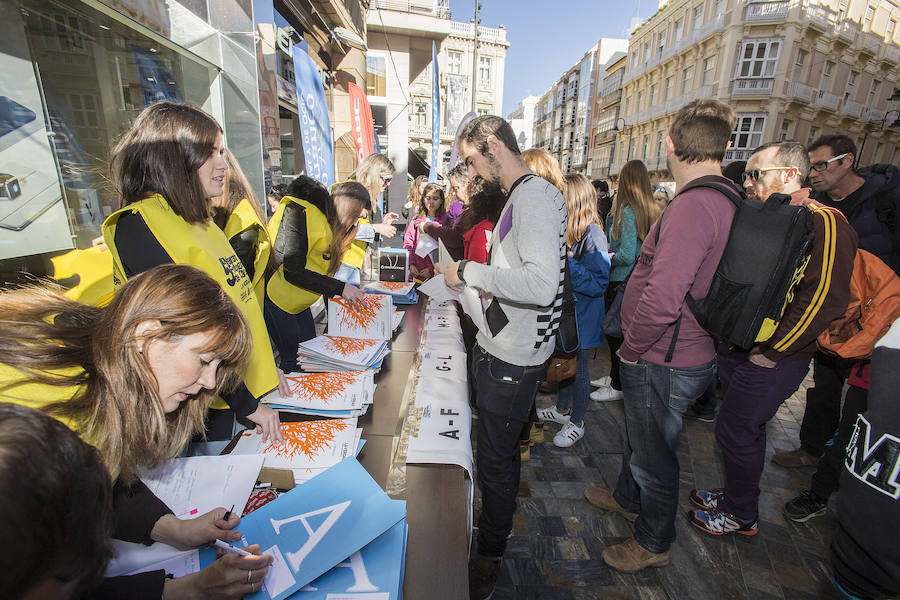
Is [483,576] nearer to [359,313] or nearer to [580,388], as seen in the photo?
[359,313]

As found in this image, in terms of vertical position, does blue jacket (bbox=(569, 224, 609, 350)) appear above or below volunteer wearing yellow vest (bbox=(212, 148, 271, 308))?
below

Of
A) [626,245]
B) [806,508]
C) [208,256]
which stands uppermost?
[208,256]

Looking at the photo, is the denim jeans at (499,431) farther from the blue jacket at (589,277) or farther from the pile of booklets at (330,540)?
the blue jacket at (589,277)

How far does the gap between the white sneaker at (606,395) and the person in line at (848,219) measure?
1071 mm

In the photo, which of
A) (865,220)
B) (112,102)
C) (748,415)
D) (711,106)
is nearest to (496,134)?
(711,106)

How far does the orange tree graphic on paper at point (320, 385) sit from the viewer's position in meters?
1.40

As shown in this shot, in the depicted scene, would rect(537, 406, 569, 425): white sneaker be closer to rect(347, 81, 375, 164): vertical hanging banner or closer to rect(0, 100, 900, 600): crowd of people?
rect(0, 100, 900, 600): crowd of people

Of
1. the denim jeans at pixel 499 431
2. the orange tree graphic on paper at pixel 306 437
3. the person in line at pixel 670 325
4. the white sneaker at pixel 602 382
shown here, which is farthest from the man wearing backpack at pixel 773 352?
the orange tree graphic on paper at pixel 306 437

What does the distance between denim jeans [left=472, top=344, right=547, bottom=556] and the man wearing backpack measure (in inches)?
39.5

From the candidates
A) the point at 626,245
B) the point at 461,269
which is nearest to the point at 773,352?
the point at 461,269

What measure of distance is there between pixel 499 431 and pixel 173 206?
1368mm

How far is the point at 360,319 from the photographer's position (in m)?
1.97

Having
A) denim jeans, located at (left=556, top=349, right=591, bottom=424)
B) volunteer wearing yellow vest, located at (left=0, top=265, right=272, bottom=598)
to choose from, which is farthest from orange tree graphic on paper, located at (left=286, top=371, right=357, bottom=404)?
denim jeans, located at (left=556, top=349, right=591, bottom=424)

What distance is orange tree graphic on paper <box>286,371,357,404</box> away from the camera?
1.40 meters
